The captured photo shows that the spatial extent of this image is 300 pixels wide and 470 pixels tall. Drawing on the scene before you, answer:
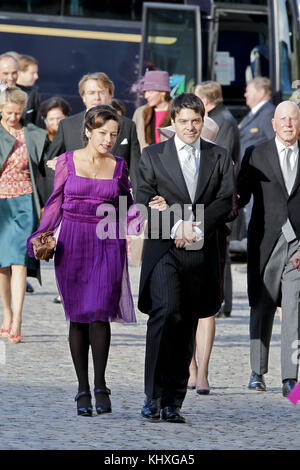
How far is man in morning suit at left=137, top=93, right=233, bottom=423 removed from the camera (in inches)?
284

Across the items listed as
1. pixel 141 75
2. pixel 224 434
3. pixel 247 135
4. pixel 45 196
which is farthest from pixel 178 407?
pixel 141 75

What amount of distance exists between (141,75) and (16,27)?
2.00 m

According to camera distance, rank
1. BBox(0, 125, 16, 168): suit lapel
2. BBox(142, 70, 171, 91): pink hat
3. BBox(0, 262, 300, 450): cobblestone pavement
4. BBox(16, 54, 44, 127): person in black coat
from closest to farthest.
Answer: BBox(0, 262, 300, 450): cobblestone pavement, BBox(0, 125, 16, 168): suit lapel, BBox(142, 70, 171, 91): pink hat, BBox(16, 54, 44, 127): person in black coat

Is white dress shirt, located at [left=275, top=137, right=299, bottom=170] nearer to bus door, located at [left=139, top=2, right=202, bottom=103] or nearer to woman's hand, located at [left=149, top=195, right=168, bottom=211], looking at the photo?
woman's hand, located at [left=149, top=195, right=168, bottom=211]

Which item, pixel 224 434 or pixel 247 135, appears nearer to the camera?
pixel 224 434

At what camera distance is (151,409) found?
7.19 metres

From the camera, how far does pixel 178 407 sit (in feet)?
23.7

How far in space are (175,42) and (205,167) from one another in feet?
42.3

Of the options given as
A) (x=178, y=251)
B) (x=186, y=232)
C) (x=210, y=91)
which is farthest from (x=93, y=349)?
(x=210, y=91)

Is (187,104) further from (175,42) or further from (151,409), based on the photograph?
(175,42)

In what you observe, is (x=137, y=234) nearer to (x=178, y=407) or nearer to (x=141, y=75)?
(x=178, y=407)

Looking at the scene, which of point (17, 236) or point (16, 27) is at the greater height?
point (16, 27)

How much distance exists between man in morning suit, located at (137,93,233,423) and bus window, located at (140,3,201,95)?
12365 millimetres

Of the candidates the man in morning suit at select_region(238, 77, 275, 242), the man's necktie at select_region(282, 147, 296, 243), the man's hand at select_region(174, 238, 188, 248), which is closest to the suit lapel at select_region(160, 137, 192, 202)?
the man's hand at select_region(174, 238, 188, 248)
